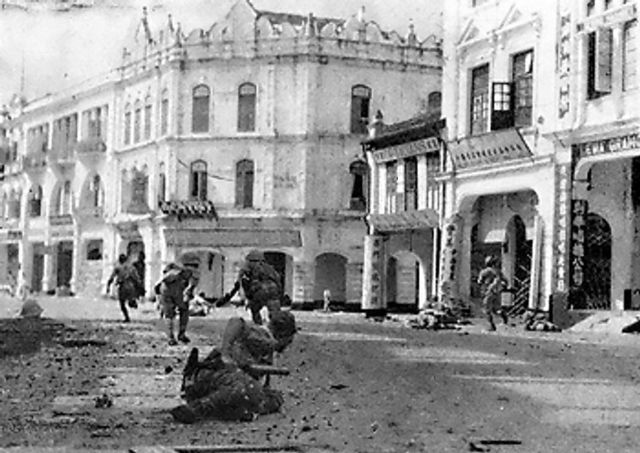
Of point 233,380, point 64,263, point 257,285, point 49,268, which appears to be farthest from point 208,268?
point 233,380

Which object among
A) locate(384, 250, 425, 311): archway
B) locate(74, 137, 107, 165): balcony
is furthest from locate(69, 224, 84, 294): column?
locate(384, 250, 425, 311): archway

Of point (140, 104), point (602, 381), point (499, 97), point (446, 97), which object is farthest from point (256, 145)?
point (602, 381)

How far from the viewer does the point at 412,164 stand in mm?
34250

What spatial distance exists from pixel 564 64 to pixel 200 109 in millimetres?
21994

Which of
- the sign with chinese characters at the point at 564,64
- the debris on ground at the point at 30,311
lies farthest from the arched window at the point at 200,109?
the sign with chinese characters at the point at 564,64

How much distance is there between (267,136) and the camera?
143ft

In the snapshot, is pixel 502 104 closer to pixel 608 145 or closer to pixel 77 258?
pixel 608 145

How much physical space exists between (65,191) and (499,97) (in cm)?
3130

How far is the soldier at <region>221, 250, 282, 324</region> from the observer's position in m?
16.9

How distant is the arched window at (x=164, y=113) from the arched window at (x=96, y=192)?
24.3 ft

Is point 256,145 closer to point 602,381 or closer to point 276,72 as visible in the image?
point 276,72

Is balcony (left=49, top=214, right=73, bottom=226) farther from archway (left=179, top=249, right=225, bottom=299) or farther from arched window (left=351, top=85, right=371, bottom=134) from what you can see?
arched window (left=351, top=85, right=371, bottom=134)

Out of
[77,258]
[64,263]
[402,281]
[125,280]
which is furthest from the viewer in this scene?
[64,263]

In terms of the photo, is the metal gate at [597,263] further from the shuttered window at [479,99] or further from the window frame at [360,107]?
the window frame at [360,107]
